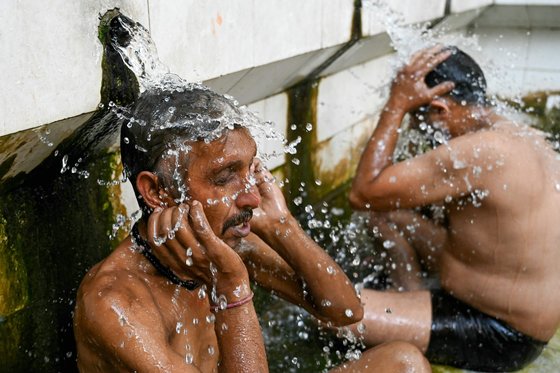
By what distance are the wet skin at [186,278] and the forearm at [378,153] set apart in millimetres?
1407

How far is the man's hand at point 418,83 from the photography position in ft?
12.9

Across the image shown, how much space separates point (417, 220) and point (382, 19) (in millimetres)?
1657

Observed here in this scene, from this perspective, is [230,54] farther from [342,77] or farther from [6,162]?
[342,77]

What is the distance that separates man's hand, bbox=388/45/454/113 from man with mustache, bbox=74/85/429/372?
5.74ft

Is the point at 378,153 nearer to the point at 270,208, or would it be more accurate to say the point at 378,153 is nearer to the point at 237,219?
the point at 270,208

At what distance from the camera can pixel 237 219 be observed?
8.04ft

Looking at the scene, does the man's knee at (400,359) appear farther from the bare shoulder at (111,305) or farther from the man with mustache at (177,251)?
the bare shoulder at (111,305)

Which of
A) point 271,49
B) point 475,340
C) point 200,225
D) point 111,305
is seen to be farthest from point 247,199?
point 475,340

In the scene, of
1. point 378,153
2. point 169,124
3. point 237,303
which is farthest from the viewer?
point 378,153

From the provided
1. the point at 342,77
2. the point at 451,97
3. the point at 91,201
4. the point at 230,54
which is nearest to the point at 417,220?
the point at 451,97

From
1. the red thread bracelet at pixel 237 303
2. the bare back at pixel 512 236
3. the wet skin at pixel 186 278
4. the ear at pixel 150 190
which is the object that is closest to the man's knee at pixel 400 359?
the wet skin at pixel 186 278

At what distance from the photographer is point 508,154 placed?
3.63 meters

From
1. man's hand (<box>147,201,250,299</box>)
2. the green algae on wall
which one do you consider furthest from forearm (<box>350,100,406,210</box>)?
man's hand (<box>147,201,250,299</box>)

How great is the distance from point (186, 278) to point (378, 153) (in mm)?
1996
